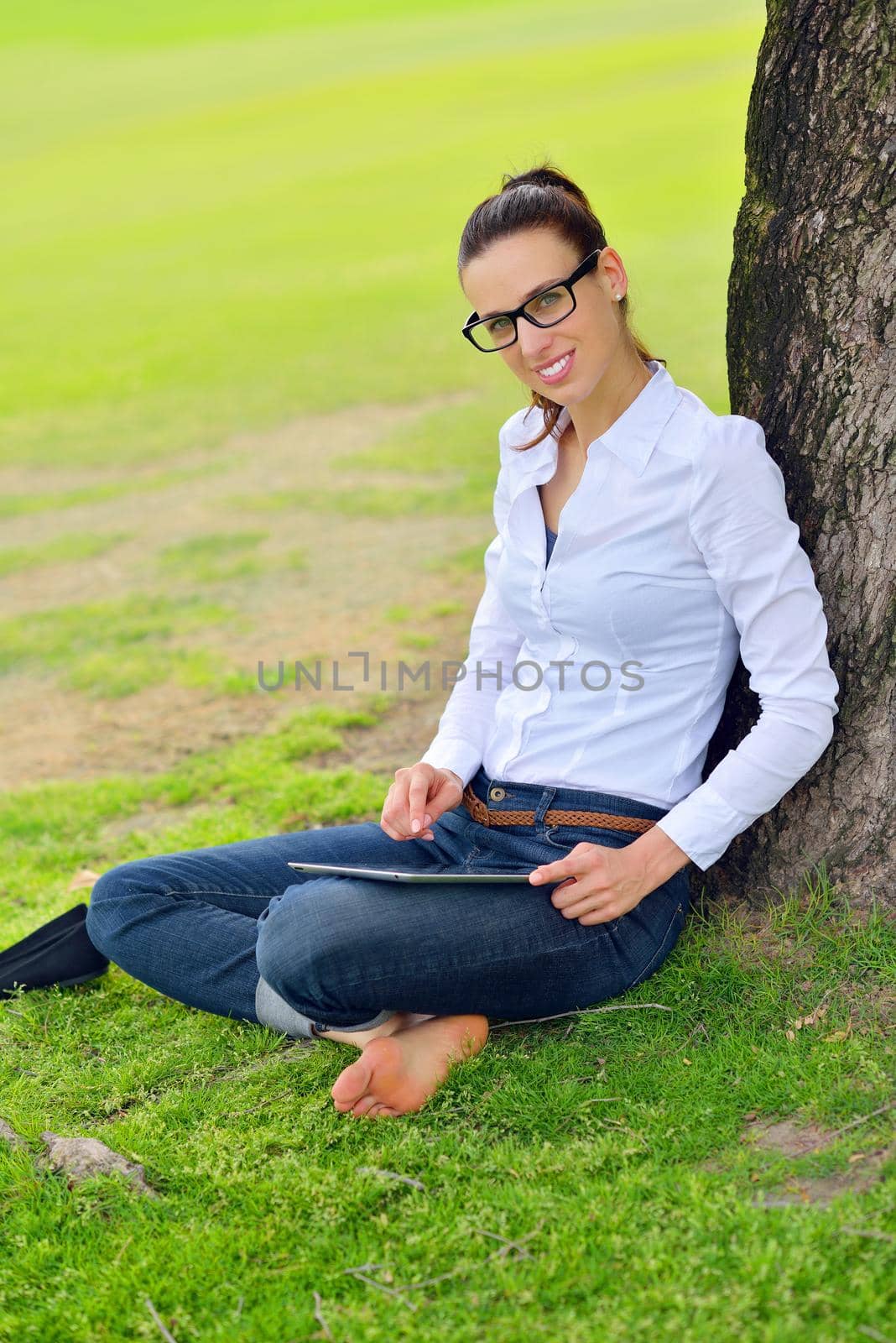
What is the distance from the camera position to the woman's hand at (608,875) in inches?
105

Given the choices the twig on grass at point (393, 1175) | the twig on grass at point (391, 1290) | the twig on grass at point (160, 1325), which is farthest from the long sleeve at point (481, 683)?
the twig on grass at point (160, 1325)

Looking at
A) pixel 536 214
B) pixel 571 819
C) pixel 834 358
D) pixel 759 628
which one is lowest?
pixel 571 819

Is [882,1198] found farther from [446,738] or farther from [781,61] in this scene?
[781,61]

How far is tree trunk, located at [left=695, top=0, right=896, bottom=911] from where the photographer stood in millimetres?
2701

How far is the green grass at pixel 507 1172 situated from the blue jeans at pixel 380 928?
13 centimetres

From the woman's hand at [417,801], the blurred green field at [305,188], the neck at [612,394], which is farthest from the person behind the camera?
the blurred green field at [305,188]

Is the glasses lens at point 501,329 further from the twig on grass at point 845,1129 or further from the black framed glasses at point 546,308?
the twig on grass at point 845,1129

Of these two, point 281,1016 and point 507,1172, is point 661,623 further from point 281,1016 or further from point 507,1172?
point 281,1016

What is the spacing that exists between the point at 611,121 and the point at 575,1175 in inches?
959

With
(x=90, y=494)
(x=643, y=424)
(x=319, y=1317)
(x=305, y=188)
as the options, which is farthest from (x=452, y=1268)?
(x=305, y=188)

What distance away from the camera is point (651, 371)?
9.80 ft

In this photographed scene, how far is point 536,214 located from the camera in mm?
2805

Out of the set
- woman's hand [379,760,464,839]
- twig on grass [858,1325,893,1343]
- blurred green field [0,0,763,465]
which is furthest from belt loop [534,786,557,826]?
blurred green field [0,0,763,465]

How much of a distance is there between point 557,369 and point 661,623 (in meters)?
0.61
